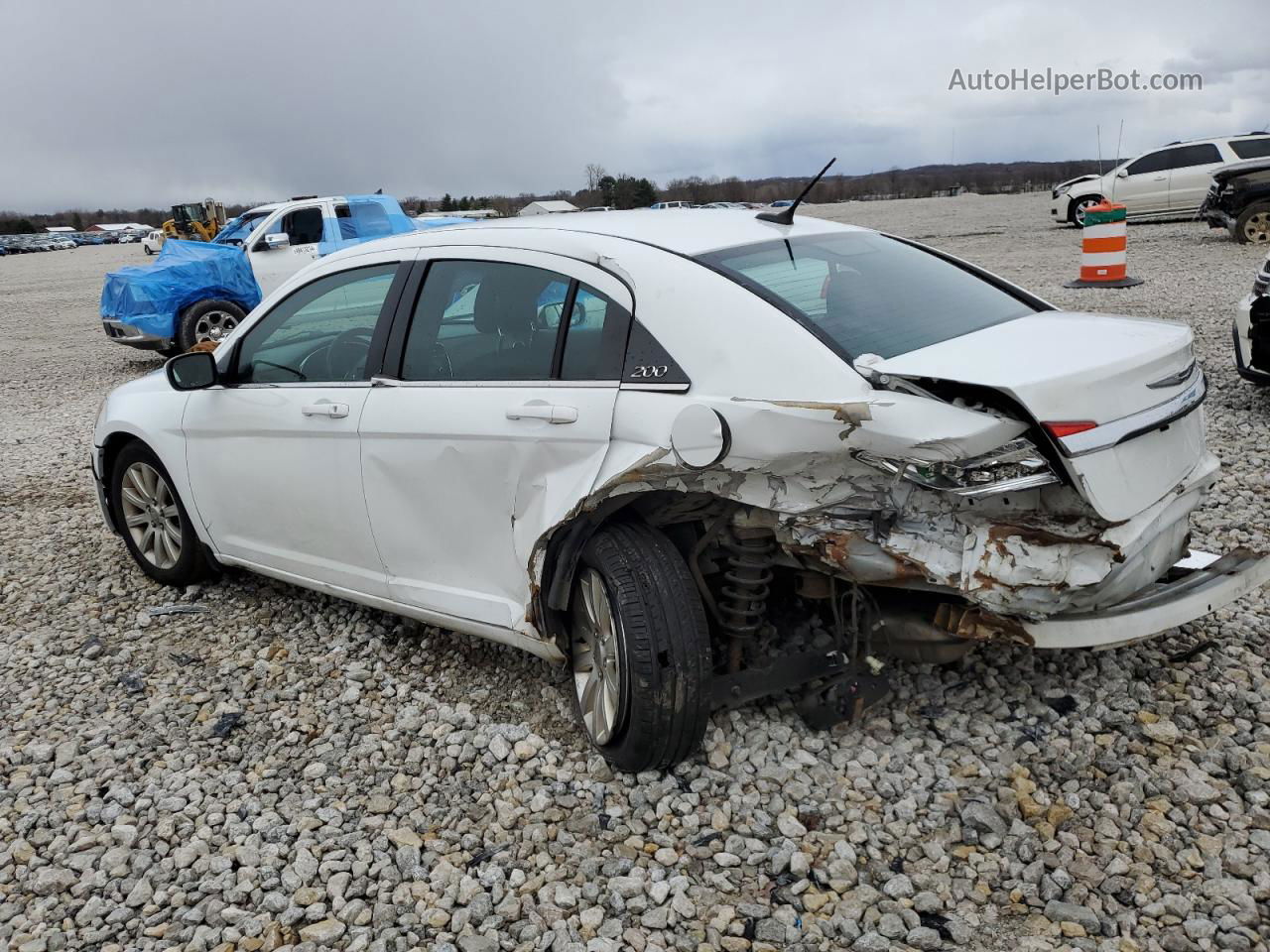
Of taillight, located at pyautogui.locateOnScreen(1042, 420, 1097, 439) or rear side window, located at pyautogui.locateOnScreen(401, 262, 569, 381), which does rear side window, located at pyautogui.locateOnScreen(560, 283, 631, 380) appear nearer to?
rear side window, located at pyautogui.locateOnScreen(401, 262, 569, 381)

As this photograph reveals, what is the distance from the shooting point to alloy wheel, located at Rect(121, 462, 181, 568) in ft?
15.8

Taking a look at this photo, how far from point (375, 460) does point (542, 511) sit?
0.81m

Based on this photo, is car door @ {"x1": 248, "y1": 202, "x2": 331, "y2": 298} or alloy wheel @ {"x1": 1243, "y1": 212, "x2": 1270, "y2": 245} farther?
alloy wheel @ {"x1": 1243, "y1": 212, "x2": 1270, "y2": 245}

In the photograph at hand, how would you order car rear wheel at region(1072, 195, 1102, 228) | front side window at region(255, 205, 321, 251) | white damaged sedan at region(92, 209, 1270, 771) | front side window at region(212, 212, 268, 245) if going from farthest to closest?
car rear wheel at region(1072, 195, 1102, 228) → front side window at region(212, 212, 268, 245) → front side window at region(255, 205, 321, 251) → white damaged sedan at region(92, 209, 1270, 771)

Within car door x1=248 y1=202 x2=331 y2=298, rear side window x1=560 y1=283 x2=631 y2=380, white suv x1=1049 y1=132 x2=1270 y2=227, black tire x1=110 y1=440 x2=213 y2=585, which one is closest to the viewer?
rear side window x1=560 y1=283 x2=631 y2=380

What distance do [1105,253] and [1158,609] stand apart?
11.5 metres

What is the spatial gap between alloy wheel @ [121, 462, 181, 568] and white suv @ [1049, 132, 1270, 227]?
17924mm

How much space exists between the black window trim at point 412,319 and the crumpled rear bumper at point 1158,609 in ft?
4.57

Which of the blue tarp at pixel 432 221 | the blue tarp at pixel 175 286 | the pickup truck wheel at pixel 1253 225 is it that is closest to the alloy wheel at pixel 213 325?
the blue tarp at pixel 175 286

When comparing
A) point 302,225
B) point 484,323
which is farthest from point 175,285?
point 484,323

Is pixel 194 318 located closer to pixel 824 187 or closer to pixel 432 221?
pixel 432 221

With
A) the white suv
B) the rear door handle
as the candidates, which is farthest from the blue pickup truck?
the white suv

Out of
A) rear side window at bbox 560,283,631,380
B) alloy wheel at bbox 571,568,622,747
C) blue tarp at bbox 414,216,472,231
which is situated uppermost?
blue tarp at bbox 414,216,472,231

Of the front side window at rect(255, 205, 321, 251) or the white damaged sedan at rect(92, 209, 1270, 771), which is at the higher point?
the front side window at rect(255, 205, 321, 251)
